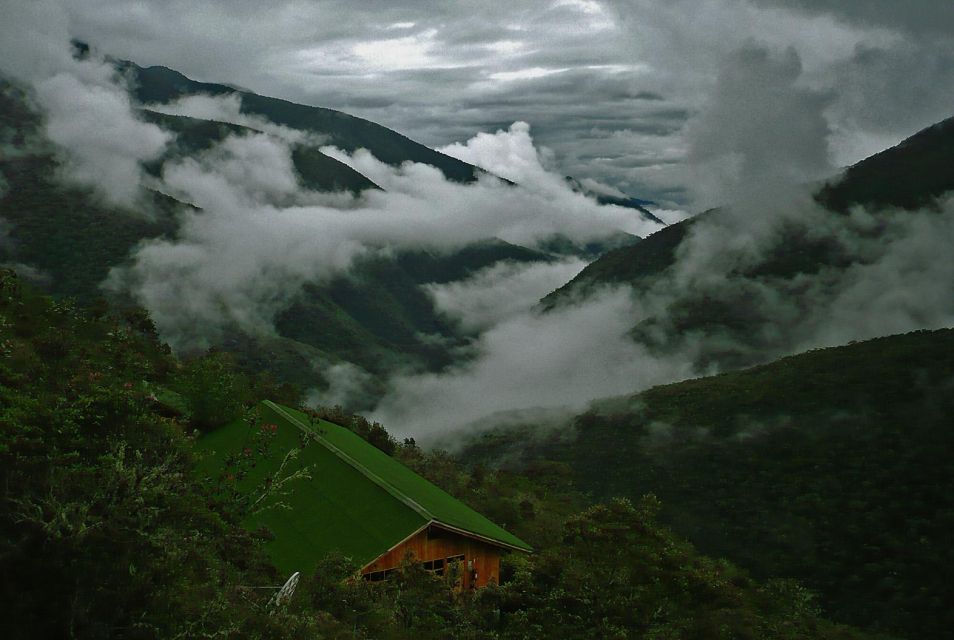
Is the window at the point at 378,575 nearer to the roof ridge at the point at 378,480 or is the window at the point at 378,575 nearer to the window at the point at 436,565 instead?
the window at the point at 436,565

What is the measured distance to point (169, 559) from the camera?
9164 millimetres

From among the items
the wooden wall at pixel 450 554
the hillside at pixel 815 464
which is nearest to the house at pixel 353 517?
the wooden wall at pixel 450 554

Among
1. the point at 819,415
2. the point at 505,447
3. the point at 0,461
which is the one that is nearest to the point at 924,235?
the point at 819,415

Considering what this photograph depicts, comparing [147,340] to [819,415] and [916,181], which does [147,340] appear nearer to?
[819,415]

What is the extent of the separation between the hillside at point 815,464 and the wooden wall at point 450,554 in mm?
48054

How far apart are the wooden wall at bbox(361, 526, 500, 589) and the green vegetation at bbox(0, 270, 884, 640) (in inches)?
151

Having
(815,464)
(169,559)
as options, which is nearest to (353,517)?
(169,559)

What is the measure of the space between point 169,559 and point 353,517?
13295 mm

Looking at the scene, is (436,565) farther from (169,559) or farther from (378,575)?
(169,559)

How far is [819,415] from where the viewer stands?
98.4 m

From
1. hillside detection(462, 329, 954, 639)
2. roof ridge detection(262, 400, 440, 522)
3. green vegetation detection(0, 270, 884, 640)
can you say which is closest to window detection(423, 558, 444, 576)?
roof ridge detection(262, 400, 440, 522)

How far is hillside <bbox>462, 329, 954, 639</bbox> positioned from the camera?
6694cm

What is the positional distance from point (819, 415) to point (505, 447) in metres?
49.1

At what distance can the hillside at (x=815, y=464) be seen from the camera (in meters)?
66.9
